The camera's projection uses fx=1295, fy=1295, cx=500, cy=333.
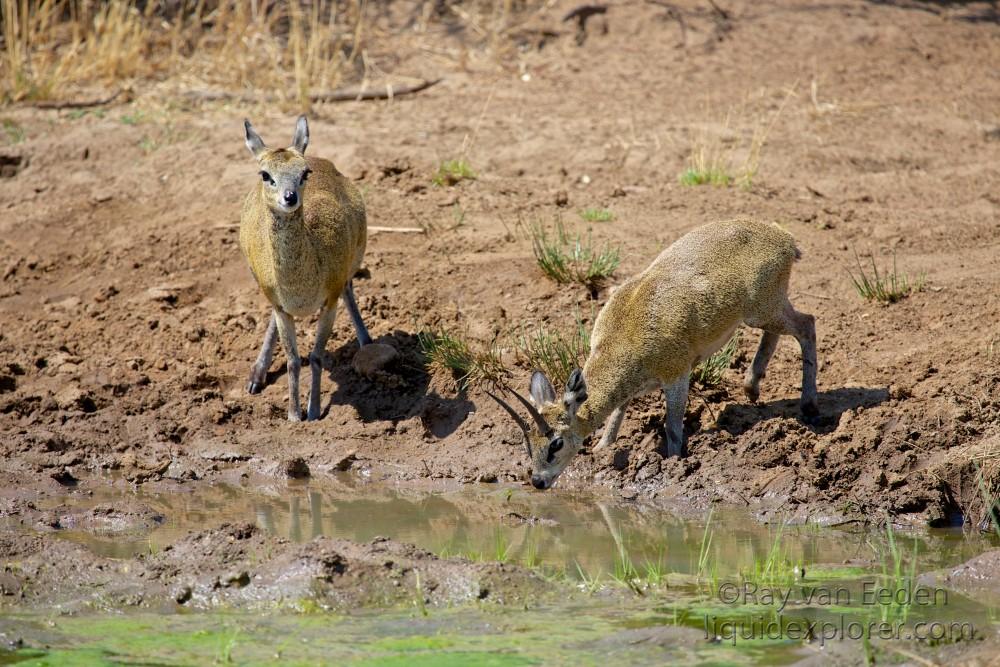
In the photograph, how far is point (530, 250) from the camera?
12633mm

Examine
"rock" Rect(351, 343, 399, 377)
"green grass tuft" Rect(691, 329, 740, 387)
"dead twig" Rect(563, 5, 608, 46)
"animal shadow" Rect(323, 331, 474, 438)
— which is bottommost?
"animal shadow" Rect(323, 331, 474, 438)

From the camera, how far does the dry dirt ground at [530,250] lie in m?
9.75

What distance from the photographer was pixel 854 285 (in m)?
11.6

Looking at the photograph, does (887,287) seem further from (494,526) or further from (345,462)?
(345,462)

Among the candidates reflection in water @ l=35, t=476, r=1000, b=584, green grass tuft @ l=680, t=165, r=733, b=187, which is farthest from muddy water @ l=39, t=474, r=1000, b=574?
green grass tuft @ l=680, t=165, r=733, b=187

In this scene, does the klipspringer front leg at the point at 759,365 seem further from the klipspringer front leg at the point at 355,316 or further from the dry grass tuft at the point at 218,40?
the dry grass tuft at the point at 218,40

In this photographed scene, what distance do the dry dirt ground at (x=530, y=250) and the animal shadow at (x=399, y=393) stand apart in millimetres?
26

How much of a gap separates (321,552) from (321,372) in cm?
413

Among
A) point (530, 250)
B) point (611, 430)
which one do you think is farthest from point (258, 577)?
point (530, 250)

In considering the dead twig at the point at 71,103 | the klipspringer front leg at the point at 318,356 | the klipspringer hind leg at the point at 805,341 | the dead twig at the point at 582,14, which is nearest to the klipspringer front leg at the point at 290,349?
the klipspringer front leg at the point at 318,356

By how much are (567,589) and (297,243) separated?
4469 mm

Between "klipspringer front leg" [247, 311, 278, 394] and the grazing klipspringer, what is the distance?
3.00m

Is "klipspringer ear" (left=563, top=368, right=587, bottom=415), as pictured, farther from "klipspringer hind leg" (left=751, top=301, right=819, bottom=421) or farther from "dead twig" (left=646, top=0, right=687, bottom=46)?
"dead twig" (left=646, top=0, right=687, bottom=46)

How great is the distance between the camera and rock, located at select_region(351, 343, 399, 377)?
11305 mm
